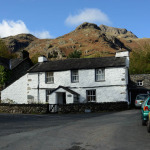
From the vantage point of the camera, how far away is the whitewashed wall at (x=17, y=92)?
32.0 meters

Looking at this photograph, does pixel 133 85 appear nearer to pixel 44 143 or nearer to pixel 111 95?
pixel 111 95

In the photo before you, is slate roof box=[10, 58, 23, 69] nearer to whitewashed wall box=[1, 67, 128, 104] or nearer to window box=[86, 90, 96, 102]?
whitewashed wall box=[1, 67, 128, 104]

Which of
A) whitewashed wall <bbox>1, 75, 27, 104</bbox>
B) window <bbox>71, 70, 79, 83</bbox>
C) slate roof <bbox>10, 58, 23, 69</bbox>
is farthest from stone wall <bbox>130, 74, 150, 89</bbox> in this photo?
slate roof <bbox>10, 58, 23, 69</bbox>

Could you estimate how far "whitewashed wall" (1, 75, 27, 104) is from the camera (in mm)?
31984

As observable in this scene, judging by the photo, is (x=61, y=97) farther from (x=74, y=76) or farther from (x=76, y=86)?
(x=74, y=76)

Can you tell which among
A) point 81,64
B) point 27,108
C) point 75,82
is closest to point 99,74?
point 81,64

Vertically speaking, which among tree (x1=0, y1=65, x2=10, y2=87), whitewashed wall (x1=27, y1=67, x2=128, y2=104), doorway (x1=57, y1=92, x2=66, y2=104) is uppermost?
tree (x1=0, y1=65, x2=10, y2=87)

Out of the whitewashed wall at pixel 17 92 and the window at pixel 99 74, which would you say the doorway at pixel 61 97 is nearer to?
the window at pixel 99 74

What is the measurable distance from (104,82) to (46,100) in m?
8.30

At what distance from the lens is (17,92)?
106ft

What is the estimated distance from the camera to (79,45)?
6629 inches

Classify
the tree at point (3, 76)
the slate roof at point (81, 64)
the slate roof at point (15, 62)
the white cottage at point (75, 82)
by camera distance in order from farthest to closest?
the slate roof at point (15, 62) → the tree at point (3, 76) → the slate roof at point (81, 64) → the white cottage at point (75, 82)

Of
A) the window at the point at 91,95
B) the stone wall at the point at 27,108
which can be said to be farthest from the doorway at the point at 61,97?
the stone wall at the point at 27,108

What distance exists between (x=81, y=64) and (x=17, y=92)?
10419 mm
